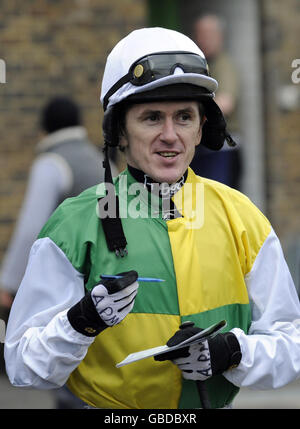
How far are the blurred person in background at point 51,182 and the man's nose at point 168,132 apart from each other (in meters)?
2.63

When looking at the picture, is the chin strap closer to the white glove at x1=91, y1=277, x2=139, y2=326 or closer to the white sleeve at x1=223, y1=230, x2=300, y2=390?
the white glove at x1=91, y1=277, x2=139, y2=326

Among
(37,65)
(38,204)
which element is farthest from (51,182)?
(37,65)

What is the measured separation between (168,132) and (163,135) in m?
0.02

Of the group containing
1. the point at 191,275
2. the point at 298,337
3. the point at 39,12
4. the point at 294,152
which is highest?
the point at 39,12

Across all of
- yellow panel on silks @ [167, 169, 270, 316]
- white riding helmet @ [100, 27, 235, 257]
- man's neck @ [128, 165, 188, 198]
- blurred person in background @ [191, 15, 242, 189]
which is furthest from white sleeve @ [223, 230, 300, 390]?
blurred person in background @ [191, 15, 242, 189]

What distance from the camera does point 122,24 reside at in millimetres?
7594

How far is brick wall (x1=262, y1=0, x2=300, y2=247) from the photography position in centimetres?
805

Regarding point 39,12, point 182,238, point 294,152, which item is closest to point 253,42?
point 294,152

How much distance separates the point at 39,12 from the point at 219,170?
220cm

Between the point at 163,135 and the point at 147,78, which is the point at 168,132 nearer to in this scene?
the point at 163,135

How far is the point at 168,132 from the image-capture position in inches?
113

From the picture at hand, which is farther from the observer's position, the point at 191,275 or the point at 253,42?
the point at 253,42

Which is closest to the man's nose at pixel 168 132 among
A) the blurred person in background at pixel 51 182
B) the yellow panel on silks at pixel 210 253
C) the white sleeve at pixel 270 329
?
the yellow panel on silks at pixel 210 253
